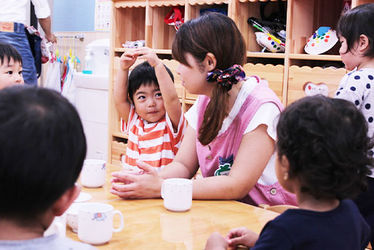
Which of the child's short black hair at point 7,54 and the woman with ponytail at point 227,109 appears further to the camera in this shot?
the child's short black hair at point 7,54

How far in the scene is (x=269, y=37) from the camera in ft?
9.47

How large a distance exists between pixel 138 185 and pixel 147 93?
30.5 inches

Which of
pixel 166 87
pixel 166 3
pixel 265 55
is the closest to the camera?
pixel 166 87

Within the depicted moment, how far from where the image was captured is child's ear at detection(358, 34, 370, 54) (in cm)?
186

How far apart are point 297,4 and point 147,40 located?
121 cm

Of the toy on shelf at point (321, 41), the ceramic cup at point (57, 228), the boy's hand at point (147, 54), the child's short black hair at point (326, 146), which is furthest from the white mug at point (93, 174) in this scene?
the toy on shelf at point (321, 41)

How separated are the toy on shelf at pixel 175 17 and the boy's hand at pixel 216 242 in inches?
101

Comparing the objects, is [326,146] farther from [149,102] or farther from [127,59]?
[149,102]

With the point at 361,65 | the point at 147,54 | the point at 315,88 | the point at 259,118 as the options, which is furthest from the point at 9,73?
the point at 315,88

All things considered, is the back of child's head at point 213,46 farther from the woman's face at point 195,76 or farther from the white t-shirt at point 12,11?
the white t-shirt at point 12,11

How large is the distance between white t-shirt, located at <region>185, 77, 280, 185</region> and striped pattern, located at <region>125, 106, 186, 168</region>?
0.99ft

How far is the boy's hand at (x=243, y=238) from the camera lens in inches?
38.8

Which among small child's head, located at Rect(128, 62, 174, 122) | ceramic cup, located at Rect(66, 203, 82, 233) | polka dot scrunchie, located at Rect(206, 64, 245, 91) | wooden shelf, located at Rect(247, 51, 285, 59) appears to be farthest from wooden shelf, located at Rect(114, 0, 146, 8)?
ceramic cup, located at Rect(66, 203, 82, 233)

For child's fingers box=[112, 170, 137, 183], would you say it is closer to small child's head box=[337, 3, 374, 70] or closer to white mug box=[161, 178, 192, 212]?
white mug box=[161, 178, 192, 212]
